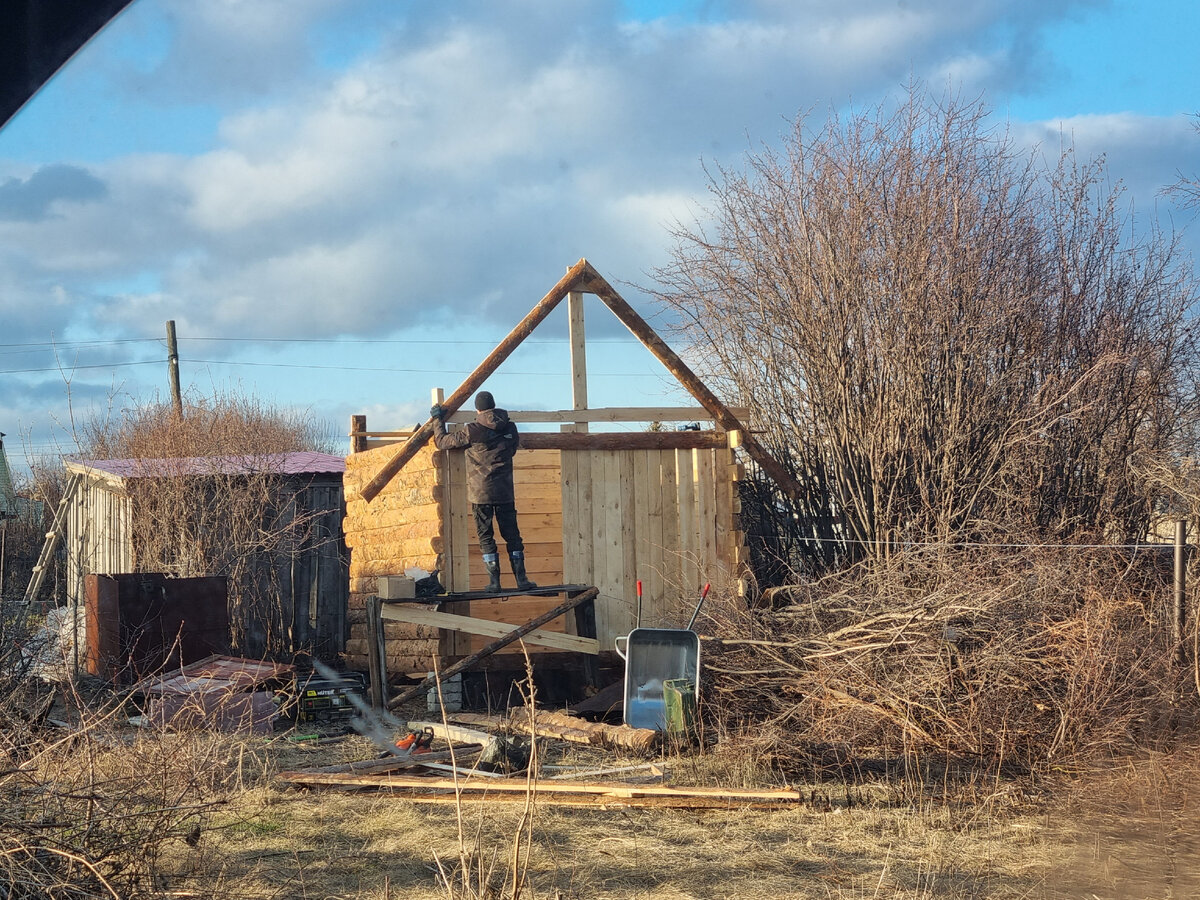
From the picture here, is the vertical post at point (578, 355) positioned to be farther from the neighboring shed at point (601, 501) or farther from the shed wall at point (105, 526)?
the shed wall at point (105, 526)

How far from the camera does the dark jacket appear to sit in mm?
11836

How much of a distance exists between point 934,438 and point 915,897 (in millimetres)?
6679

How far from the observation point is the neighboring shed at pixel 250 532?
53.4 feet

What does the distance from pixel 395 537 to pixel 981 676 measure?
7439 mm

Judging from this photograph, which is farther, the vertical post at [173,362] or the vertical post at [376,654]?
the vertical post at [173,362]

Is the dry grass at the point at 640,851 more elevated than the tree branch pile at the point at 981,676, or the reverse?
the tree branch pile at the point at 981,676

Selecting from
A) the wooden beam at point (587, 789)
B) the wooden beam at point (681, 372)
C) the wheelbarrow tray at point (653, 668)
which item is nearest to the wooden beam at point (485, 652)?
the wheelbarrow tray at point (653, 668)

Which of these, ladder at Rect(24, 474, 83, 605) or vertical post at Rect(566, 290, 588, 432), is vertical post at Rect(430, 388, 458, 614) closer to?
vertical post at Rect(566, 290, 588, 432)

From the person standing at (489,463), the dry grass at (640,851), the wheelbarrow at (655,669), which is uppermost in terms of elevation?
the person standing at (489,463)

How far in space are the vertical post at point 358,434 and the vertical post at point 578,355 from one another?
3186 mm

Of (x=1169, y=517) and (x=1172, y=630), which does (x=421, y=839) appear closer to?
(x=1172, y=630)

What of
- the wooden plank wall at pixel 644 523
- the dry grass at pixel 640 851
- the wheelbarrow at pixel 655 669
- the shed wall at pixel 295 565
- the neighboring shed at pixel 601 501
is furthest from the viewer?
the shed wall at pixel 295 565

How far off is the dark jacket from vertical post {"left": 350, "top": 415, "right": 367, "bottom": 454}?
264cm

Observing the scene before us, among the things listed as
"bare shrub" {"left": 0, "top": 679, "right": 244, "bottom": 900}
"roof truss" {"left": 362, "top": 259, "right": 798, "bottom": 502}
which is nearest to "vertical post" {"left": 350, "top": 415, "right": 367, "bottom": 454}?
"roof truss" {"left": 362, "top": 259, "right": 798, "bottom": 502}
